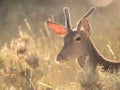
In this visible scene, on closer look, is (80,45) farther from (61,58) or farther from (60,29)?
(60,29)

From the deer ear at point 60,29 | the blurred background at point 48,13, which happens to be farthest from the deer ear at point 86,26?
the blurred background at point 48,13

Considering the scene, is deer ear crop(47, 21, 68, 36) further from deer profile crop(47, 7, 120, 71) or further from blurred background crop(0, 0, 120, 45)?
blurred background crop(0, 0, 120, 45)

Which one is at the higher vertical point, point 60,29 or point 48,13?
point 60,29

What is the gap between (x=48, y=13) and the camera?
13.2m

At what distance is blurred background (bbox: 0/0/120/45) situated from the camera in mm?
10109

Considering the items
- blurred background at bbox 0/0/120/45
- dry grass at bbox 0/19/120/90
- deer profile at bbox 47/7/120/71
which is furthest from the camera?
blurred background at bbox 0/0/120/45

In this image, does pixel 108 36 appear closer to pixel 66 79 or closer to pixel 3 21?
pixel 66 79

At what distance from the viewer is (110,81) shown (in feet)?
18.3

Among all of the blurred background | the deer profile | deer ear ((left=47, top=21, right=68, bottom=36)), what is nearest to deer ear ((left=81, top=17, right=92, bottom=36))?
the deer profile

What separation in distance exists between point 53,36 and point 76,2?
6.05 feet

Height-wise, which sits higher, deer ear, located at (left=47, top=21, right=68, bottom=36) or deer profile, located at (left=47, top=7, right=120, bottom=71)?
deer ear, located at (left=47, top=21, right=68, bottom=36)

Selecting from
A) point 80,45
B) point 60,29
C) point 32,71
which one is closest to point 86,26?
point 80,45

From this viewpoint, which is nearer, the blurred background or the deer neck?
the deer neck

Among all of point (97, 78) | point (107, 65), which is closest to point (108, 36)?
point (107, 65)
